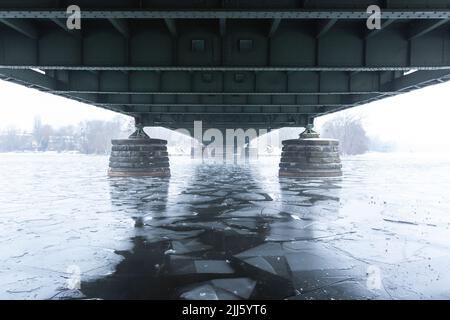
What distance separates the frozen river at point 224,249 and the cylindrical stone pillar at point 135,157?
11.7 metres

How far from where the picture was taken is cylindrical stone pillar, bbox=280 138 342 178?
87.6 ft

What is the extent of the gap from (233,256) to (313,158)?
67.2ft

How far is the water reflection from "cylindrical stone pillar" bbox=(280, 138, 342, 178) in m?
13.0

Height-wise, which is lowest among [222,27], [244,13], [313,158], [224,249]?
[224,249]

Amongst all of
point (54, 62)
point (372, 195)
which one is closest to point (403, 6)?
point (54, 62)

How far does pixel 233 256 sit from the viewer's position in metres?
7.48

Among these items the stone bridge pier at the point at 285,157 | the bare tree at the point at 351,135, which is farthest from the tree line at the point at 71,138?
the stone bridge pier at the point at 285,157

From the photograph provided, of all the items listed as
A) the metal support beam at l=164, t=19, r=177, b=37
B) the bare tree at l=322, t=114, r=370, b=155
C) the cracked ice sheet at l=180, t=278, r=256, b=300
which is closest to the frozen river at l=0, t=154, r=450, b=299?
the cracked ice sheet at l=180, t=278, r=256, b=300

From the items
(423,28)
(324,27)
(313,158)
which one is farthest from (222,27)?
(313,158)

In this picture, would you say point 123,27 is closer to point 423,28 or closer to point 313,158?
point 423,28

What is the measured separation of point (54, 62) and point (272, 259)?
29.6 feet

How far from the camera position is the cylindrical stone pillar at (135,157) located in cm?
2633

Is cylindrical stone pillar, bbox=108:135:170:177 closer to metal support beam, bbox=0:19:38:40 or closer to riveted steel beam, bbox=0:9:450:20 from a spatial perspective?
metal support beam, bbox=0:19:38:40
